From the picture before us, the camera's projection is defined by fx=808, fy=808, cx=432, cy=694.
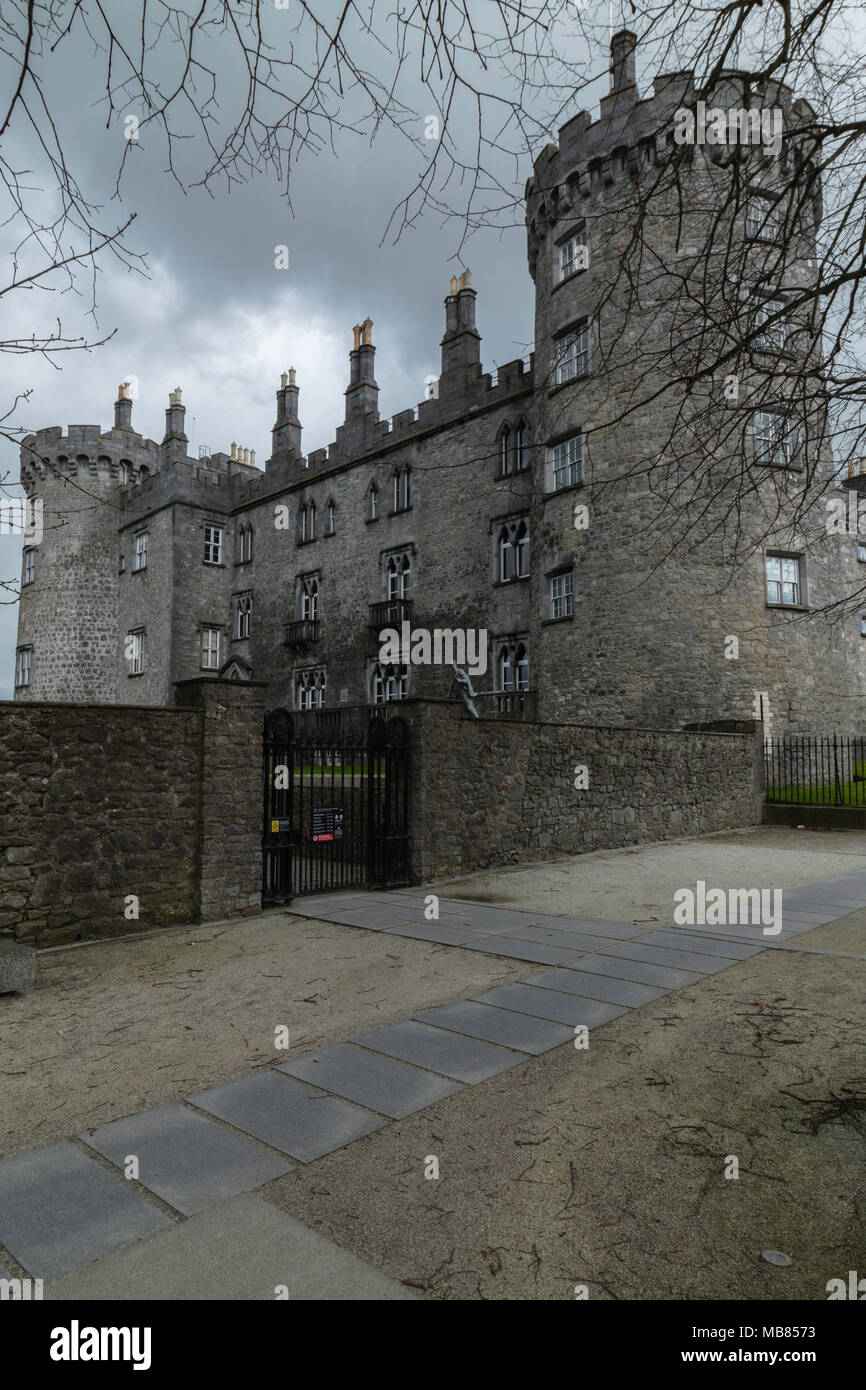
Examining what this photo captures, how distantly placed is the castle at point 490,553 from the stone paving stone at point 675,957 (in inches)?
269

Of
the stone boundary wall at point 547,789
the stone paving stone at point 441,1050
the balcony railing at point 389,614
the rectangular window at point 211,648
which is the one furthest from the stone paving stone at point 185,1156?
the rectangular window at point 211,648

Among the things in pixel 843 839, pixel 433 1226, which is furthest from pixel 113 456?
pixel 433 1226

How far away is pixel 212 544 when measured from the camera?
35.3 metres

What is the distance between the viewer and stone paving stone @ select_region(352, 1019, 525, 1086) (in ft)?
14.3

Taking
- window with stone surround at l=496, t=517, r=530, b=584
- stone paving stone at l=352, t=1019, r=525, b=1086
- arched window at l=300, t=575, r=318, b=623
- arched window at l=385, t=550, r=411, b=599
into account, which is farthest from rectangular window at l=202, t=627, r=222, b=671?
stone paving stone at l=352, t=1019, r=525, b=1086

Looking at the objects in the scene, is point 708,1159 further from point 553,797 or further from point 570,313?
point 570,313

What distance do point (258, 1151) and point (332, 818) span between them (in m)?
6.77

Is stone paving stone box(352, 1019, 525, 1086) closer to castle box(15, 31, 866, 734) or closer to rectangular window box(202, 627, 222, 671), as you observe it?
castle box(15, 31, 866, 734)

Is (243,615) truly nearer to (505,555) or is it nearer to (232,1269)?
(505,555)

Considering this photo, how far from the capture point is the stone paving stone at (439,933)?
757 centimetres

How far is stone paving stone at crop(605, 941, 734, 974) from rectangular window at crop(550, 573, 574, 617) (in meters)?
15.7

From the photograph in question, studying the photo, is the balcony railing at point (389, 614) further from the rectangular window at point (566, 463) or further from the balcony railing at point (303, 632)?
the rectangular window at point (566, 463)

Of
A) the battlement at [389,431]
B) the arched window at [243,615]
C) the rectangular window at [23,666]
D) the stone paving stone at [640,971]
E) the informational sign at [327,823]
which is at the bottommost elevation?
the stone paving stone at [640,971]
